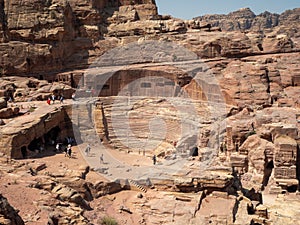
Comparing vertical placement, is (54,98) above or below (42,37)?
below

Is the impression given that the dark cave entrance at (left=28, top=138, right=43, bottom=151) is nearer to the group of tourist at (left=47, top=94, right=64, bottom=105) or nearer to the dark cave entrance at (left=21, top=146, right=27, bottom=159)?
the dark cave entrance at (left=21, top=146, right=27, bottom=159)

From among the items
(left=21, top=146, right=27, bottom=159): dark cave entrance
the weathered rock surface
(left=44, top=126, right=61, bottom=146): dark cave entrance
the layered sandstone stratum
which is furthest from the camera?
(left=44, top=126, right=61, bottom=146): dark cave entrance

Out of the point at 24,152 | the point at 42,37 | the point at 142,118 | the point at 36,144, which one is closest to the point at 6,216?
the point at 24,152

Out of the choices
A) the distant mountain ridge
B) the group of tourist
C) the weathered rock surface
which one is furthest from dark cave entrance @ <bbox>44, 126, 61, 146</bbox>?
the distant mountain ridge

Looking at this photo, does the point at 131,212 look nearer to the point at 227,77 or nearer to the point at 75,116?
the point at 75,116

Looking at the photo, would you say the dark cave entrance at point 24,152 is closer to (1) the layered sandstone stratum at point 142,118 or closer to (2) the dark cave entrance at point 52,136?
(1) the layered sandstone stratum at point 142,118

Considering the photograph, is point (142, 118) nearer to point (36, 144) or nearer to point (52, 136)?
point (52, 136)

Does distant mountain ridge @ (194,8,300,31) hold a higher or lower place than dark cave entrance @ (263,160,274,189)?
higher

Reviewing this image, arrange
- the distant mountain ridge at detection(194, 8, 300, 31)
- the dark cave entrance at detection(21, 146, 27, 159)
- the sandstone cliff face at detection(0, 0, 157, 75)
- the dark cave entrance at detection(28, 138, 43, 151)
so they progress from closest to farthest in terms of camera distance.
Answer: the dark cave entrance at detection(21, 146, 27, 159) → the dark cave entrance at detection(28, 138, 43, 151) → the sandstone cliff face at detection(0, 0, 157, 75) → the distant mountain ridge at detection(194, 8, 300, 31)
